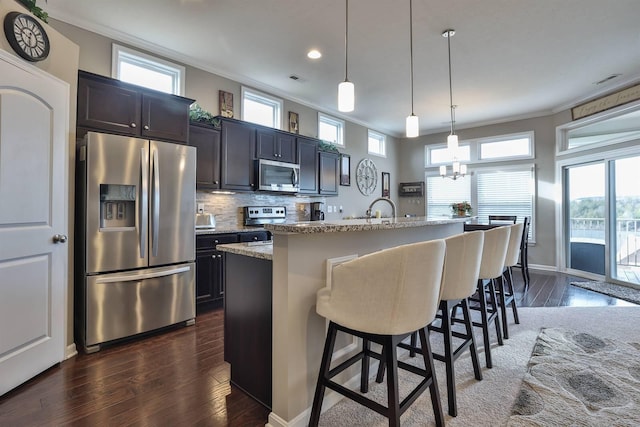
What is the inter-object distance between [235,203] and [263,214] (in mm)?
465

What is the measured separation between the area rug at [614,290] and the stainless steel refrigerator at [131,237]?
5331 mm

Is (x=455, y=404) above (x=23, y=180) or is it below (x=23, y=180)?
below

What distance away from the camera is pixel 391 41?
3504 millimetres

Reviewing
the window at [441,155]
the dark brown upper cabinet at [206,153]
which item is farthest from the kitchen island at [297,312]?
the window at [441,155]

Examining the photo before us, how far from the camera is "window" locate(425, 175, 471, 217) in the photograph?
278 inches

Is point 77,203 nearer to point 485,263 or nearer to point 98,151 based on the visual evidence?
point 98,151

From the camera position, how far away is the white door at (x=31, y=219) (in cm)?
198

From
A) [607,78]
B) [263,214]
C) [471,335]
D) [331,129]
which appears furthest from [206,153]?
[607,78]

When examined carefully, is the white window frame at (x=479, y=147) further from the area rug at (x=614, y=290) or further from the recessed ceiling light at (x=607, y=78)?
the area rug at (x=614, y=290)

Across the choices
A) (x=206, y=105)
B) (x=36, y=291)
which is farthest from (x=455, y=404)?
(x=206, y=105)

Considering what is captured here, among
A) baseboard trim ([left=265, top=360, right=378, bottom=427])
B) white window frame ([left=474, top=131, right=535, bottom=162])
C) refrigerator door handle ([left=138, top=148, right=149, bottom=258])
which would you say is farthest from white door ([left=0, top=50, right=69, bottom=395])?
white window frame ([left=474, top=131, right=535, bottom=162])

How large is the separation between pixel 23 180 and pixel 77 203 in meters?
0.53

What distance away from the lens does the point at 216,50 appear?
12.2 ft

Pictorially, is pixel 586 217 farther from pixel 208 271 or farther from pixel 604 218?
pixel 208 271
